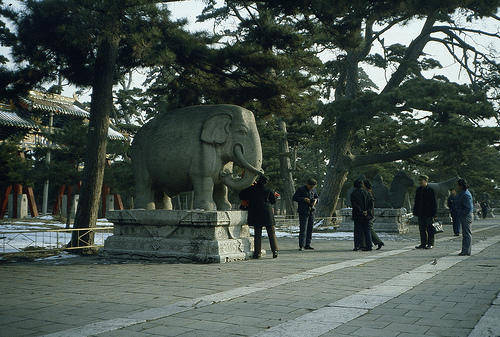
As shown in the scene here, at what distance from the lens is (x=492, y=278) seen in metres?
5.95

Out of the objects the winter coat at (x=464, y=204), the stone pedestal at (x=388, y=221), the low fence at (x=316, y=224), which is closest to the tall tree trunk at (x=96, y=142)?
the winter coat at (x=464, y=204)

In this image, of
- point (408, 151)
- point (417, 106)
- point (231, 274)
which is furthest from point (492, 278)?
point (408, 151)

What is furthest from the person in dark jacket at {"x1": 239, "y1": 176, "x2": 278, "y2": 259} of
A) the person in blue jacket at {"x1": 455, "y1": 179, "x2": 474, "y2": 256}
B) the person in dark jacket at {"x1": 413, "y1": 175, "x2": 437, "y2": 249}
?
the person in dark jacket at {"x1": 413, "y1": 175, "x2": 437, "y2": 249}

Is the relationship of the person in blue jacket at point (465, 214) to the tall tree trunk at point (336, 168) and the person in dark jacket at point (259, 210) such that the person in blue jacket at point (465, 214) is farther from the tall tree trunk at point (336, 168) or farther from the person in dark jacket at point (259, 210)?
the tall tree trunk at point (336, 168)

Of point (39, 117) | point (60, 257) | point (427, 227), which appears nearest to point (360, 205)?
point (427, 227)

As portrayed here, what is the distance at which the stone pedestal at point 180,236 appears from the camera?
7.92 meters

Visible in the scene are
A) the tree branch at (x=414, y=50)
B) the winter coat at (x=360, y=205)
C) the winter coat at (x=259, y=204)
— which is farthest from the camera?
the tree branch at (x=414, y=50)

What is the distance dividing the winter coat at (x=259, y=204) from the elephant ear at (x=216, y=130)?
1.10 metres

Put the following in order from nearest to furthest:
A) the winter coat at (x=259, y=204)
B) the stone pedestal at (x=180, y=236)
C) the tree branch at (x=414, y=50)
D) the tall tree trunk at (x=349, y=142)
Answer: the stone pedestal at (x=180, y=236) → the winter coat at (x=259, y=204) → the tall tree trunk at (x=349, y=142) → the tree branch at (x=414, y=50)

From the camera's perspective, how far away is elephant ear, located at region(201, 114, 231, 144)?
8.60m

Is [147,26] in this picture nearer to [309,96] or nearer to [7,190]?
[309,96]

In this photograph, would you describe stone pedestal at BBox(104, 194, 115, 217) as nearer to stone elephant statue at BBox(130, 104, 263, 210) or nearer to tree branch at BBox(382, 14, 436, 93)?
tree branch at BBox(382, 14, 436, 93)

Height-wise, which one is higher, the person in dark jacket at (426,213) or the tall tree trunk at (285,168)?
the tall tree trunk at (285,168)

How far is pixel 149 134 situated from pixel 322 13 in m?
4.37
